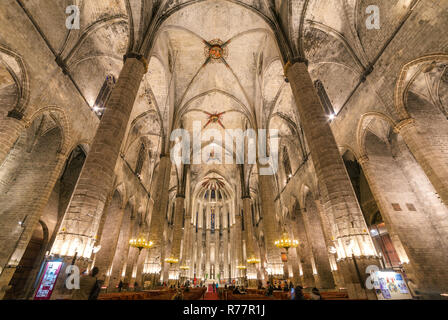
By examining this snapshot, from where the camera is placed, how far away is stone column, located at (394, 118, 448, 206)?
7266 mm

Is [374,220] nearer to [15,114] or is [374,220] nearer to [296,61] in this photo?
[296,61]

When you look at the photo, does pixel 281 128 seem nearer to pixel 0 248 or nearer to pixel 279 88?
pixel 279 88

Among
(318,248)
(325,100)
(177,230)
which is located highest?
(325,100)

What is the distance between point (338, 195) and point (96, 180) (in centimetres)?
714

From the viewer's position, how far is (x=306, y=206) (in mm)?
Result: 17297

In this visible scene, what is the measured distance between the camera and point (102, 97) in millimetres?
13148

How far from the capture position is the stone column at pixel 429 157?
7.27 metres

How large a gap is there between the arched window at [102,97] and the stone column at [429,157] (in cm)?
1551

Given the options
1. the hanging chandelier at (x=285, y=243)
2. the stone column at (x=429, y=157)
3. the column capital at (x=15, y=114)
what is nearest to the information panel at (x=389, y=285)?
the stone column at (x=429, y=157)

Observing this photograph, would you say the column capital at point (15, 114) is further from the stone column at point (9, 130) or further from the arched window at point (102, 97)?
the arched window at point (102, 97)

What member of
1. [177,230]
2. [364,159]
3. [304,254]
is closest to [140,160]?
[177,230]

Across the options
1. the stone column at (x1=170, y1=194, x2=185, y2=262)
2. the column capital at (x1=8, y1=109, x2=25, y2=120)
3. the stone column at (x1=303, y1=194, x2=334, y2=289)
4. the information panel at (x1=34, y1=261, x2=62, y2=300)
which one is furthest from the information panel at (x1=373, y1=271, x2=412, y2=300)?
the stone column at (x1=170, y1=194, x2=185, y2=262)

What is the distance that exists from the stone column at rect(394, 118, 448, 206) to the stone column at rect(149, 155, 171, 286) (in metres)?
13.3
